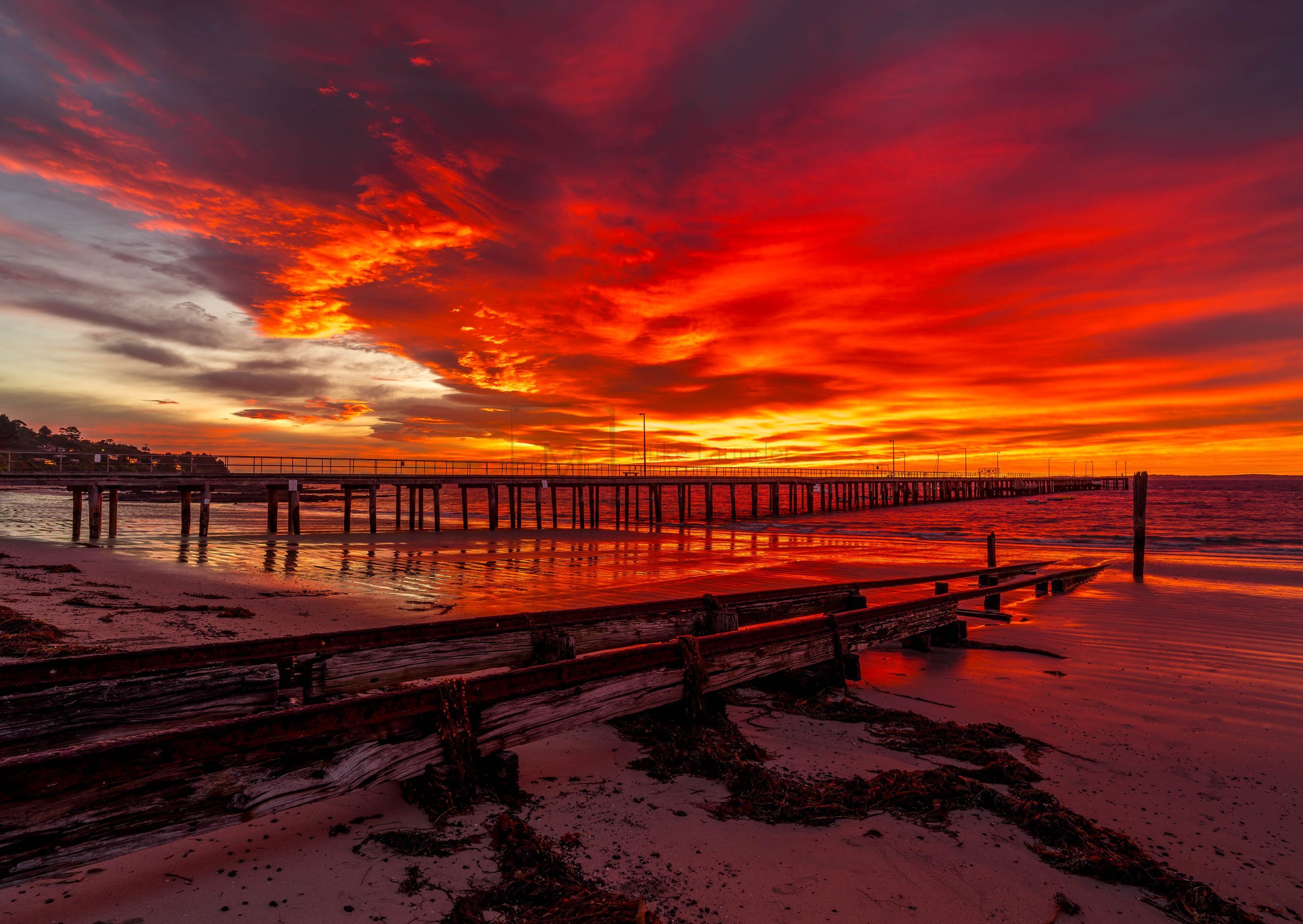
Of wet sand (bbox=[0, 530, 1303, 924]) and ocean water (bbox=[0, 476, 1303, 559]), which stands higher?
wet sand (bbox=[0, 530, 1303, 924])

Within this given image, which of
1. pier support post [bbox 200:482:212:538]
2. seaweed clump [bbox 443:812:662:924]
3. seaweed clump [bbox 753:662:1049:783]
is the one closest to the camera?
seaweed clump [bbox 443:812:662:924]

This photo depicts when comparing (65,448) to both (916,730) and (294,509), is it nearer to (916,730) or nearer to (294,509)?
(294,509)

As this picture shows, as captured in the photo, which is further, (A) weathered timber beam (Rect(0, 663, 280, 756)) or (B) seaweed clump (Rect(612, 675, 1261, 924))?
(A) weathered timber beam (Rect(0, 663, 280, 756))

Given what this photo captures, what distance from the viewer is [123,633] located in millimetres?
8727

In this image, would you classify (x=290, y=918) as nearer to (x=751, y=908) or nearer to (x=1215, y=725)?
(x=751, y=908)

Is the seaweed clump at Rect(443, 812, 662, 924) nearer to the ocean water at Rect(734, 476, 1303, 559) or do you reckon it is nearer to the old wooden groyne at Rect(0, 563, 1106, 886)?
the old wooden groyne at Rect(0, 563, 1106, 886)

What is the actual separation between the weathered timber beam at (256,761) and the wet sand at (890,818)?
0.37m

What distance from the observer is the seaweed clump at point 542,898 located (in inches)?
110

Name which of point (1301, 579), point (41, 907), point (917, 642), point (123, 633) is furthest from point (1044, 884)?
point (1301, 579)

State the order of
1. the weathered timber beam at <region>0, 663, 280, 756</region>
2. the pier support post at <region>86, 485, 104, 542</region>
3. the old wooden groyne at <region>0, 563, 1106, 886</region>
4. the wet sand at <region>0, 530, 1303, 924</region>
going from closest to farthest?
the old wooden groyne at <region>0, 563, 1106, 886</region>
the wet sand at <region>0, 530, 1303, 924</region>
the weathered timber beam at <region>0, 663, 280, 756</region>
the pier support post at <region>86, 485, 104, 542</region>

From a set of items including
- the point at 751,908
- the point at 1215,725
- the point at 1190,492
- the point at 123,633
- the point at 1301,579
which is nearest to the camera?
the point at 751,908

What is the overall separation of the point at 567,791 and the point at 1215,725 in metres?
6.38

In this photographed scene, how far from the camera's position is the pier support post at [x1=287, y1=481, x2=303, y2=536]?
32156mm

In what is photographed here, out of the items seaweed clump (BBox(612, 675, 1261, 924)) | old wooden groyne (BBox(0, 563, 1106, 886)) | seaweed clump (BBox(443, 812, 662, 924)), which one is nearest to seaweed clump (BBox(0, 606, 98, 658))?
old wooden groyne (BBox(0, 563, 1106, 886))
